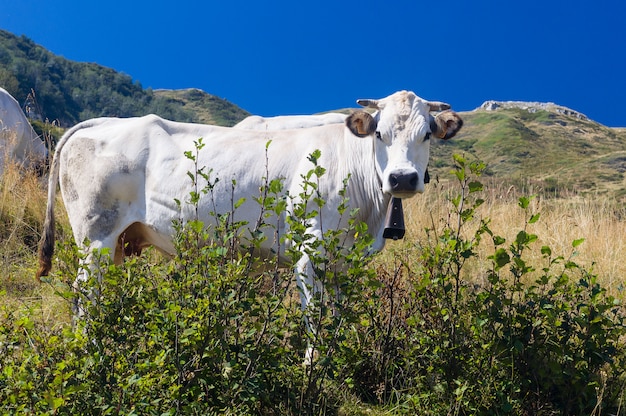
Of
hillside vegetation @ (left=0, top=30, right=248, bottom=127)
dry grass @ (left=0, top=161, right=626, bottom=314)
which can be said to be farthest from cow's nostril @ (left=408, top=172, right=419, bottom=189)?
hillside vegetation @ (left=0, top=30, right=248, bottom=127)

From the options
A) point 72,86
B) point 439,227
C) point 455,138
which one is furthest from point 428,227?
point 72,86

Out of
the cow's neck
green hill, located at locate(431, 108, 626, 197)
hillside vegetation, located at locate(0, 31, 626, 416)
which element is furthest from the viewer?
green hill, located at locate(431, 108, 626, 197)

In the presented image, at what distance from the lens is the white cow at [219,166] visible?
4660mm

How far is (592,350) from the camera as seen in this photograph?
3.27m

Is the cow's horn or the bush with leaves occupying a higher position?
the cow's horn

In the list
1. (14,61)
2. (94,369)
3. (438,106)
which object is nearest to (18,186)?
(438,106)

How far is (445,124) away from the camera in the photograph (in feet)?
15.8

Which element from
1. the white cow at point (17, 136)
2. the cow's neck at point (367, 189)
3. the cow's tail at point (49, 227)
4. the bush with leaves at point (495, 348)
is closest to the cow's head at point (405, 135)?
the cow's neck at point (367, 189)

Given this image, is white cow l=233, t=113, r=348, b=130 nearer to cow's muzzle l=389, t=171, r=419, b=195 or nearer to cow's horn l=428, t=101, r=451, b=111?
cow's horn l=428, t=101, r=451, b=111

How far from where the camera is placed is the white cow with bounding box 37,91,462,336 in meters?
4.66

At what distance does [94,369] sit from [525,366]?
2153mm

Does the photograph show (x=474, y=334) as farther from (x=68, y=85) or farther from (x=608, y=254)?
(x=68, y=85)

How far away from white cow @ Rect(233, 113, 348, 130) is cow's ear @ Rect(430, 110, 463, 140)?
2.10 m

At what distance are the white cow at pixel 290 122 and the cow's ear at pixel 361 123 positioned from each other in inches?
80.5
